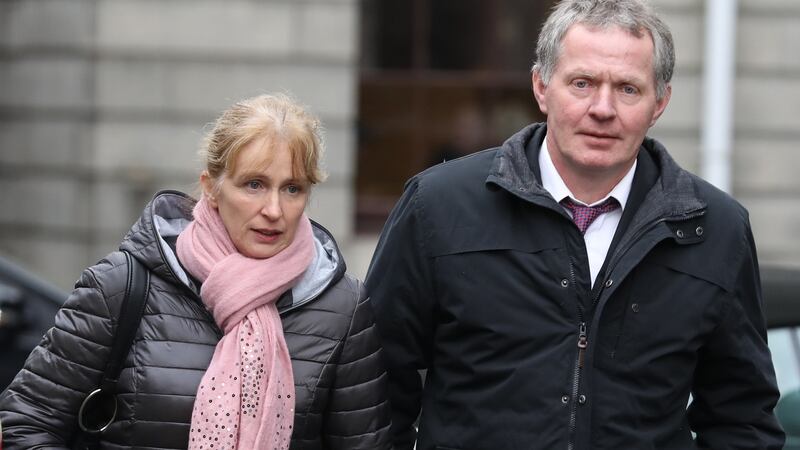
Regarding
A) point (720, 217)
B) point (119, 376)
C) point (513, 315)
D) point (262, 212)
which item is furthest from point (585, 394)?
point (119, 376)

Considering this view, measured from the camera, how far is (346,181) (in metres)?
9.98

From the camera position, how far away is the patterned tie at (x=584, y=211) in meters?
3.55

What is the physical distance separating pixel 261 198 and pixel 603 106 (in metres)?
0.85

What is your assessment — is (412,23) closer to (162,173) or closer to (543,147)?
(162,173)

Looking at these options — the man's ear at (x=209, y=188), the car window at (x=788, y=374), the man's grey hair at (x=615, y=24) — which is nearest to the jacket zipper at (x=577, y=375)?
the man's grey hair at (x=615, y=24)

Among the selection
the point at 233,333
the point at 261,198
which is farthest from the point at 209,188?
the point at 233,333

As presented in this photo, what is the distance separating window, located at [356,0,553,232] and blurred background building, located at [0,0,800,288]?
0.01 meters

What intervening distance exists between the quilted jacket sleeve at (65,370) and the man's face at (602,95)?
1.15 meters

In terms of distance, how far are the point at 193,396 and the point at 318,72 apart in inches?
264

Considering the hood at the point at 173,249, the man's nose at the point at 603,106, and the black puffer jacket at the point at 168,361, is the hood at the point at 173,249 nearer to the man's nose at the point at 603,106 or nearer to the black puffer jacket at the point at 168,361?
the black puffer jacket at the point at 168,361

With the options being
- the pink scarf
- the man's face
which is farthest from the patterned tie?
the pink scarf

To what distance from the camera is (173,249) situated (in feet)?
11.2

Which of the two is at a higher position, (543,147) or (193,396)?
(543,147)

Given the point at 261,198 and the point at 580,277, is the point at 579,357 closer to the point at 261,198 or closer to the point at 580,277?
the point at 580,277
